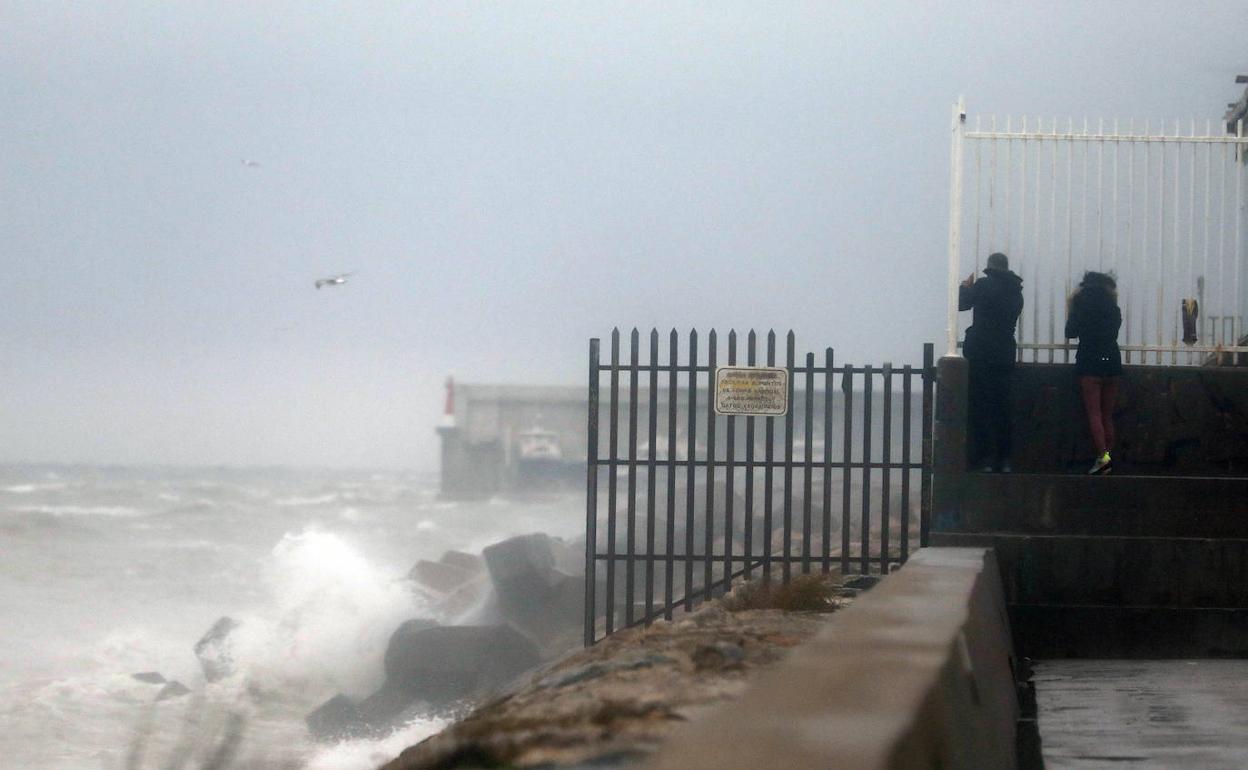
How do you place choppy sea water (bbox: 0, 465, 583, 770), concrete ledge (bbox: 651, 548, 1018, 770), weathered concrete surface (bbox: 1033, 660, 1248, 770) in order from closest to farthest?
concrete ledge (bbox: 651, 548, 1018, 770)
weathered concrete surface (bbox: 1033, 660, 1248, 770)
choppy sea water (bbox: 0, 465, 583, 770)

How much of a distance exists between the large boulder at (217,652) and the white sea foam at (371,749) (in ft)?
38.0

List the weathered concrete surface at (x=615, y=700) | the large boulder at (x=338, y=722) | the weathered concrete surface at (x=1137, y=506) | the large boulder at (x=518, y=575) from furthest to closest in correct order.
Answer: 1. the large boulder at (x=518, y=575)
2. the large boulder at (x=338, y=722)
3. the weathered concrete surface at (x=1137, y=506)
4. the weathered concrete surface at (x=615, y=700)

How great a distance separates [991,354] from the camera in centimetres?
1053

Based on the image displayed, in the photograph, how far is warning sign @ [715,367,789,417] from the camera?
Result: 37.8 ft

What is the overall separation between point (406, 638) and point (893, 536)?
6.78 metres

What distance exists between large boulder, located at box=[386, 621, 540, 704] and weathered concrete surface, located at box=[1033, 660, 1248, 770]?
873cm

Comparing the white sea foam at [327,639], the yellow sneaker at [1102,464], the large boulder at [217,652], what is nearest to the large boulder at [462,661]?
the white sea foam at [327,639]

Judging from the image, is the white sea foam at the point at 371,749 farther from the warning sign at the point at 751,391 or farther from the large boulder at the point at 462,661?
the warning sign at the point at 751,391

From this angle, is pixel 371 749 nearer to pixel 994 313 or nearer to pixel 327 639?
pixel 994 313

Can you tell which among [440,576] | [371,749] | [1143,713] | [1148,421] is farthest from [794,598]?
[440,576]

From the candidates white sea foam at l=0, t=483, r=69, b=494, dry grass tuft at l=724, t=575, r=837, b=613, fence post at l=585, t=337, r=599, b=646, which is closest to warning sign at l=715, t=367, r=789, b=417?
fence post at l=585, t=337, r=599, b=646

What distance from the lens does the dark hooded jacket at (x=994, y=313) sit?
412 inches

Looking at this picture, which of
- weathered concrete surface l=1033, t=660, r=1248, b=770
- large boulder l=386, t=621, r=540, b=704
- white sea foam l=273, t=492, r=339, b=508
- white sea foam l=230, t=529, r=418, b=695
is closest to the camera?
weathered concrete surface l=1033, t=660, r=1248, b=770

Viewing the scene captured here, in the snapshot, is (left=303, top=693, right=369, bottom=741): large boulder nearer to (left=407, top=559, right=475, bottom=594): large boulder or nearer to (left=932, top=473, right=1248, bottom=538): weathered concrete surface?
(left=932, top=473, right=1248, bottom=538): weathered concrete surface
